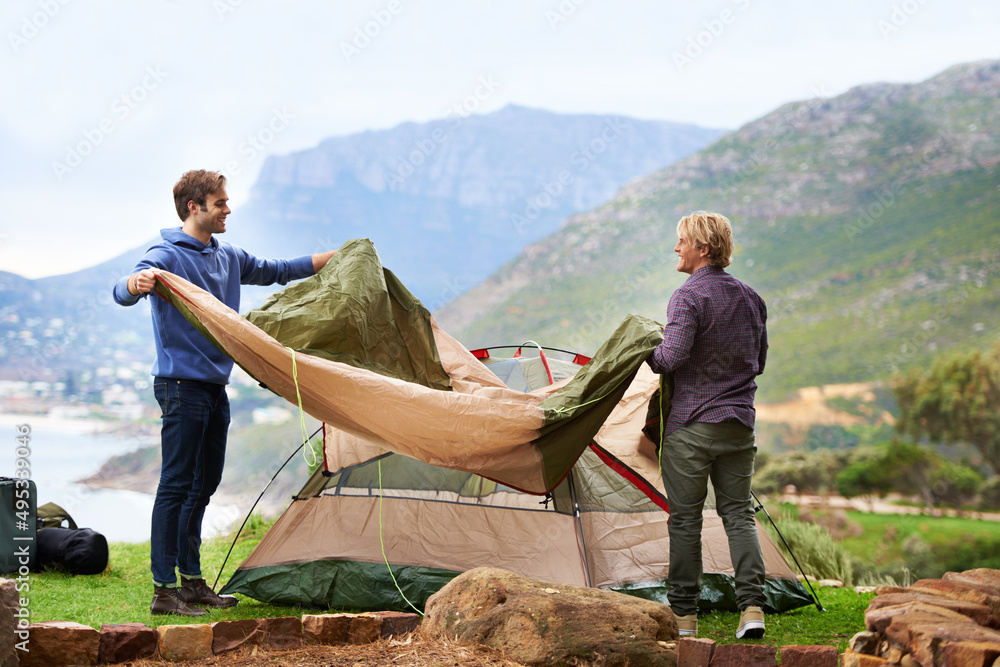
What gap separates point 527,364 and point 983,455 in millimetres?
17309

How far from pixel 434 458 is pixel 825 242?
32825 millimetres

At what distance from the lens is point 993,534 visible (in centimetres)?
1377

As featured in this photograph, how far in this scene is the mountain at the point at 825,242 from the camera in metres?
26.4

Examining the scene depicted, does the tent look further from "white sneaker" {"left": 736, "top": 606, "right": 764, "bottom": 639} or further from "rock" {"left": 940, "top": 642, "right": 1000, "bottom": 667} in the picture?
"rock" {"left": 940, "top": 642, "right": 1000, "bottom": 667}

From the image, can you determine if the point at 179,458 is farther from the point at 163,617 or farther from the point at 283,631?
the point at 283,631

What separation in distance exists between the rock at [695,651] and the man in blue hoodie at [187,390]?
189 cm

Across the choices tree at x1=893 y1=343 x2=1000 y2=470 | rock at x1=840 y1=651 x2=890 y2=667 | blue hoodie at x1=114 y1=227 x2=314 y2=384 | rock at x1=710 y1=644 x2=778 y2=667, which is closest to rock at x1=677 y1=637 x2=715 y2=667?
rock at x1=710 y1=644 x2=778 y2=667

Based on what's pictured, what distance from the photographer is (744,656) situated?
7.20ft

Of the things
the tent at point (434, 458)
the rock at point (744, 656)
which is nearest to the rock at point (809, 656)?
the rock at point (744, 656)

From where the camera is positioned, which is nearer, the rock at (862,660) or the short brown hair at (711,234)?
Result: the rock at (862,660)

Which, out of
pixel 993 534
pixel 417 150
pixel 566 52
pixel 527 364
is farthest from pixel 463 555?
pixel 417 150

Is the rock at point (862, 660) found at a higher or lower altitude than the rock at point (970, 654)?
lower

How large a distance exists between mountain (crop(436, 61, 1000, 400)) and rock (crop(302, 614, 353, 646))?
2563 centimetres

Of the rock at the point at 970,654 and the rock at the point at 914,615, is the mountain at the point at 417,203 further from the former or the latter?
the rock at the point at 970,654
